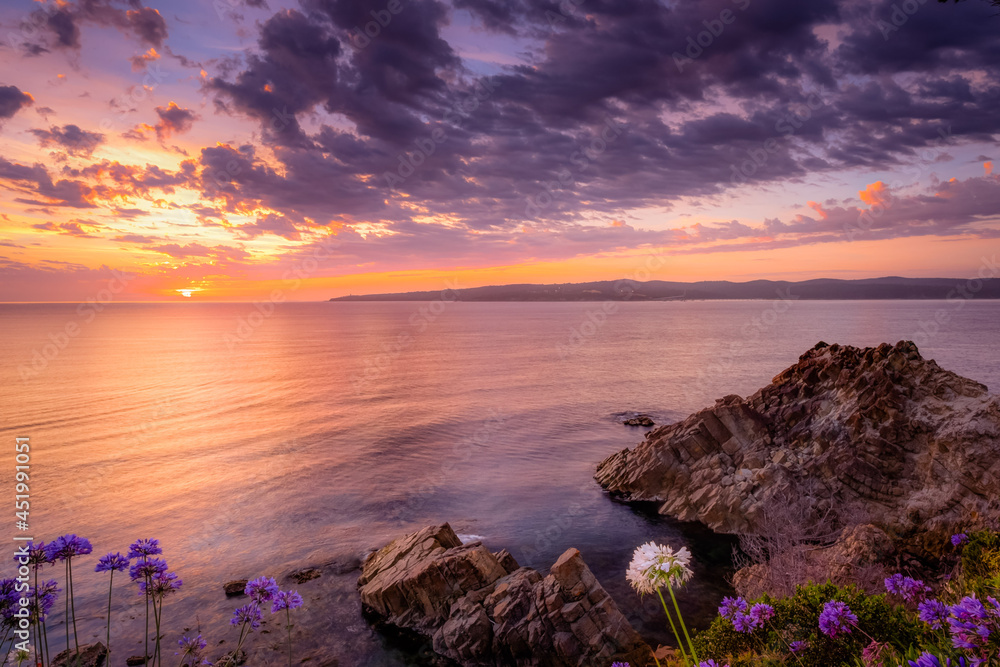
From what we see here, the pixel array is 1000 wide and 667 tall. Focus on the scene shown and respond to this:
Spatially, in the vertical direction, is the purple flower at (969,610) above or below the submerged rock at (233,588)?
above

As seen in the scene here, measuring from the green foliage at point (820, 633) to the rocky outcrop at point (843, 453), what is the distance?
16.5m

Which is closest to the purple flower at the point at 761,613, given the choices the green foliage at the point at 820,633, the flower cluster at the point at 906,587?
the green foliage at the point at 820,633

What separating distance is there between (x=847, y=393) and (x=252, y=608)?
3313cm

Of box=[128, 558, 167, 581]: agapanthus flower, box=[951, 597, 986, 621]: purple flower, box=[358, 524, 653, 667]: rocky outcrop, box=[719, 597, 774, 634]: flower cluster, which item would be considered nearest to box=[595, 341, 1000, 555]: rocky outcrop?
box=[358, 524, 653, 667]: rocky outcrop

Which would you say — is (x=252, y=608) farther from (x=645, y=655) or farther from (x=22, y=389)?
(x=22, y=389)

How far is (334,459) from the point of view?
42906 millimetres

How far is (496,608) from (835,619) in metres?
13.1

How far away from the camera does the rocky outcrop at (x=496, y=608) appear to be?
16.0 metres

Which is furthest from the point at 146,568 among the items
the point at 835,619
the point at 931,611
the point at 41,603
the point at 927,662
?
the point at 931,611

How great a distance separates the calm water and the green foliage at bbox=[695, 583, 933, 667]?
10.8 meters

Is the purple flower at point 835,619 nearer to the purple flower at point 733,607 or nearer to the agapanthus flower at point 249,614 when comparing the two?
the purple flower at point 733,607

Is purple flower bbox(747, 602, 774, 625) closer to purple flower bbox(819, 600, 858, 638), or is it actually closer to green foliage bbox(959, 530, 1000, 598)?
purple flower bbox(819, 600, 858, 638)

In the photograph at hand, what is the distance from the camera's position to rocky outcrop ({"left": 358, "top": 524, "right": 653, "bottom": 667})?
1603 cm

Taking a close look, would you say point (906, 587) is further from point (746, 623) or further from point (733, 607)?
point (746, 623)
